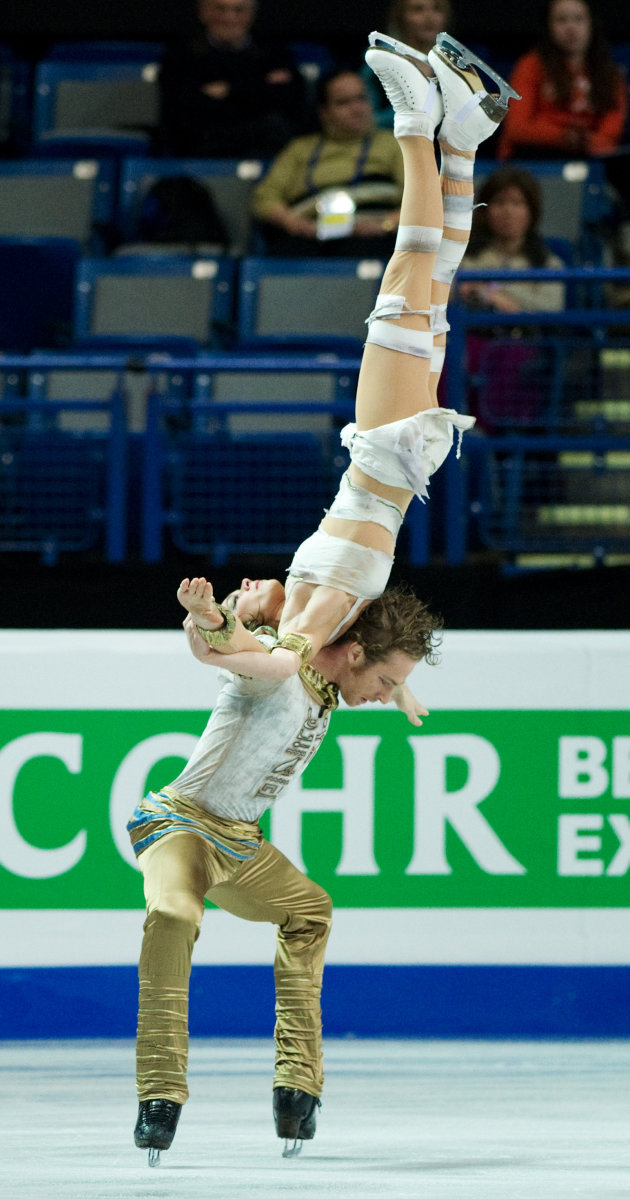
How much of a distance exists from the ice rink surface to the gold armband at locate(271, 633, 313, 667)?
1.12 m

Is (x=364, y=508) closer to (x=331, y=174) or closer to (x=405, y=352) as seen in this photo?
(x=405, y=352)

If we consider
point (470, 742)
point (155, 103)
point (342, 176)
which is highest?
point (155, 103)

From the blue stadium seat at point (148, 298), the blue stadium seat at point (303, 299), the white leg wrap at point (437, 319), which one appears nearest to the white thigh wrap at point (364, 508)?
the white leg wrap at point (437, 319)

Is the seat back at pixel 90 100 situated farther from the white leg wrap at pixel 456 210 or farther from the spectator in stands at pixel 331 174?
the white leg wrap at pixel 456 210

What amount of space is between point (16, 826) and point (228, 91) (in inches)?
165

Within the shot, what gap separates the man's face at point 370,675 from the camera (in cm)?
381

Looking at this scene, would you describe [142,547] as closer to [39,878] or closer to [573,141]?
[39,878]

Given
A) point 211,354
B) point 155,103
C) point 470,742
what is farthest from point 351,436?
point 155,103

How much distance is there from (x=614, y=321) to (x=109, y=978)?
2733 mm

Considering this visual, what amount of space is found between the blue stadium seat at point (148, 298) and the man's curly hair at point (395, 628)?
3069 mm

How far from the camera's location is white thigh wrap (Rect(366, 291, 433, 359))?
4055mm

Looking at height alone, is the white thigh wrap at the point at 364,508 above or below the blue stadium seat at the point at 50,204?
below

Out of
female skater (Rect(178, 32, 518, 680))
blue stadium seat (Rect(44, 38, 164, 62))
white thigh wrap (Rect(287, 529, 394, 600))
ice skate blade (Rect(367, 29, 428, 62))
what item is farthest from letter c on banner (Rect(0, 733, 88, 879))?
blue stadium seat (Rect(44, 38, 164, 62))

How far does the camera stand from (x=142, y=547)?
19.0ft
